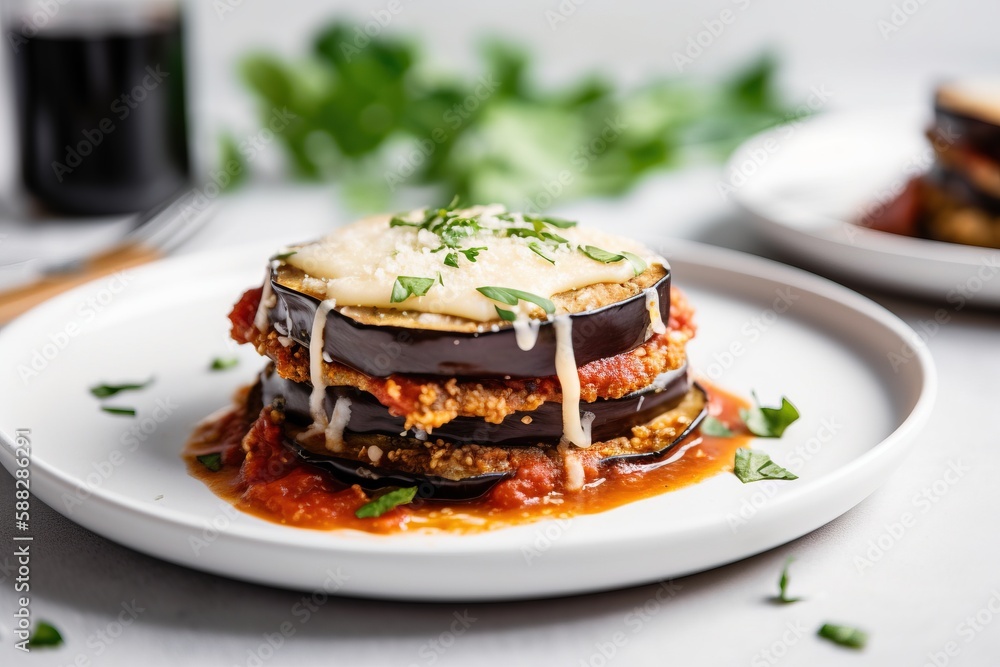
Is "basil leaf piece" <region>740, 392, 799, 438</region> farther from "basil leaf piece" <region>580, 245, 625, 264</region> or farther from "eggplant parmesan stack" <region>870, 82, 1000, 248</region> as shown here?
"eggplant parmesan stack" <region>870, 82, 1000, 248</region>

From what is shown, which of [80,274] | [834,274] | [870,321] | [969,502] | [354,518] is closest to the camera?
[354,518]

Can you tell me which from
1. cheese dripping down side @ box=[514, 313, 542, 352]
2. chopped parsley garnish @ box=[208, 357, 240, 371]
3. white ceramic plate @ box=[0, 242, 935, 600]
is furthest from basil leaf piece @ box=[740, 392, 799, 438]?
chopped parsley garnish @ box=[208, 357, 240, 371]

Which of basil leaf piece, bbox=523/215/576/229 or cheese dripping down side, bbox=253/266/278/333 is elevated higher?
basil leaf piece, bbox=523/215/576/229

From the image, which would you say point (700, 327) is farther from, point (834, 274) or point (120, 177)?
point (120, 177)

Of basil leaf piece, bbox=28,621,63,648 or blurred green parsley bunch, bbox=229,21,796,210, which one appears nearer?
basil leaf piece, bbox=28,621,63,648

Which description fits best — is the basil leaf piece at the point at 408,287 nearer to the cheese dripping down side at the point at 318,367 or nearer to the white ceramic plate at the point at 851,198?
the cheese dripping down side at the point at 318,367

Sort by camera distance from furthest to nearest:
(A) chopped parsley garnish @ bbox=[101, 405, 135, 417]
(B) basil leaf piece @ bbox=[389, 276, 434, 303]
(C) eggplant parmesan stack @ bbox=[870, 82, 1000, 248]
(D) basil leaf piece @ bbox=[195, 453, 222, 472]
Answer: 1. (C) eggplant parmesan stack @ bbox=[870, 82, 1000, 248]
2. (A) chopped parsley garnish @ bbox=[101, 405, 135, 417]
3. (D) basil leaf piece @ bbox=[195, 453, 222, 472]
4. (B) basil leaf piece @ bbox=[389, 276, 434, 303]

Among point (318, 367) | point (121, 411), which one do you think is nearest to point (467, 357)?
point (318, 367)

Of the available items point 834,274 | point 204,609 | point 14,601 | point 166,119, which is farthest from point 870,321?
point 166,119

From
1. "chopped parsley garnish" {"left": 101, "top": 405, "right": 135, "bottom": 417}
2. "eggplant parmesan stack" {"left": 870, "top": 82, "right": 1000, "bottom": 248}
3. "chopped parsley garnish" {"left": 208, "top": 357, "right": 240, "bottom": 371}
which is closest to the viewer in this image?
"chopped parsley garnish" {"left": 101, "top": 405, "right": 135, "bottom": 417}
